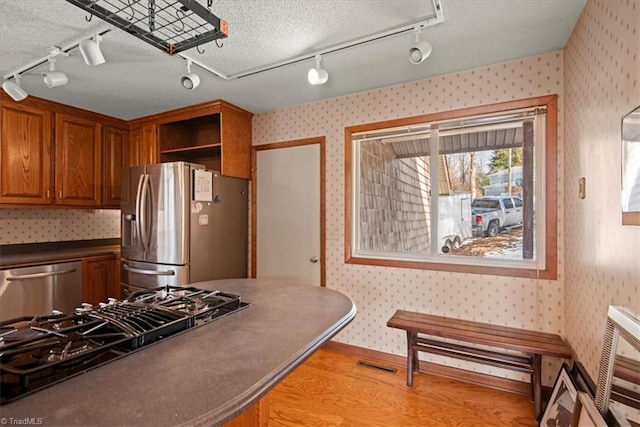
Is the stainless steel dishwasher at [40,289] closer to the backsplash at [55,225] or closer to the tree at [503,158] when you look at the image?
the backsplash at [55,225]

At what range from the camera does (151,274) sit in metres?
2.87

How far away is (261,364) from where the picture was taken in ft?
2.72

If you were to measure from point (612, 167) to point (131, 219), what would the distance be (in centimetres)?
358

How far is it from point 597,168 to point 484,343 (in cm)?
125

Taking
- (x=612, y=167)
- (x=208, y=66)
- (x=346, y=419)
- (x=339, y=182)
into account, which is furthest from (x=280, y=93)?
(x=346, y=419)

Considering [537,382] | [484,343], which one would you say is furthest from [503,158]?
[537,382]

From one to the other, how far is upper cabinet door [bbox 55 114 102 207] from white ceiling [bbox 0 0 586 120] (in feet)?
1.25

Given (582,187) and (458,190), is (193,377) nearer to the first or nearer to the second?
(582,187)

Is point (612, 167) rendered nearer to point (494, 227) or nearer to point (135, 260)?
point (494, 227)

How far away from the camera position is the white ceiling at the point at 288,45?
164cm

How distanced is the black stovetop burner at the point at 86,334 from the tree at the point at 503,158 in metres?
2.12

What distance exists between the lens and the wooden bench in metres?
1.97

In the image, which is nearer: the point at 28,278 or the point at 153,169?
the point at 28,278

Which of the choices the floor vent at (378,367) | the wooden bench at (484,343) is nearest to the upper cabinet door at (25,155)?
the floor vent at (378,367)
